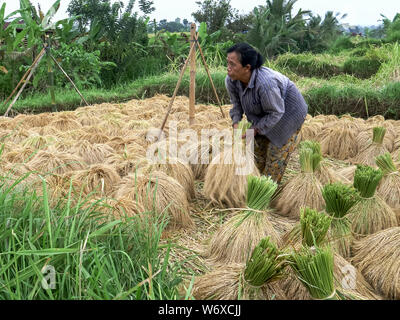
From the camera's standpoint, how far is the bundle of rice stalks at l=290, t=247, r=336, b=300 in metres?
1.15

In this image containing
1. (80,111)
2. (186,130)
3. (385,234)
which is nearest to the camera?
(385,234)

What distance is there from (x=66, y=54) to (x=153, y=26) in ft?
15.7

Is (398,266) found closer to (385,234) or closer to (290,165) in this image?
(385,234)

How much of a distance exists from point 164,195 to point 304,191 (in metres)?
0.91

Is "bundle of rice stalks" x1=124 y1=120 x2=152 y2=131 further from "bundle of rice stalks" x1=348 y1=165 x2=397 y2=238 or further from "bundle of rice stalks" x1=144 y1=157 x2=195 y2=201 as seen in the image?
"bundle of rice stalks" x1=348 y1=165 x2=397 y2=238

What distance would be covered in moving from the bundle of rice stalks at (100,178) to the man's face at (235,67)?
99 cm

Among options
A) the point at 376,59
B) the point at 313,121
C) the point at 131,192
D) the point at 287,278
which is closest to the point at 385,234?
the point at 287,278

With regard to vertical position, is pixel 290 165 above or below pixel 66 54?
below

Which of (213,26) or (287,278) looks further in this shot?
(213,26)

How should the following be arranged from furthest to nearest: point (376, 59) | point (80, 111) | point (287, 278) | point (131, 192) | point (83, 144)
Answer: point (376, 59) < point (80, 111) < point (83, 144) < point (131, 192) < point (287, 278)

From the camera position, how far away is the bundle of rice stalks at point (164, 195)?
204 cm

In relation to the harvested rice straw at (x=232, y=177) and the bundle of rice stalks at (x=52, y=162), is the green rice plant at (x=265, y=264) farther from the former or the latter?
the bundle of rice stalks at (x=52, y=162)

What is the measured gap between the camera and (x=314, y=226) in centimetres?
136

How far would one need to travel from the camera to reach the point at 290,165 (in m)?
3.39
